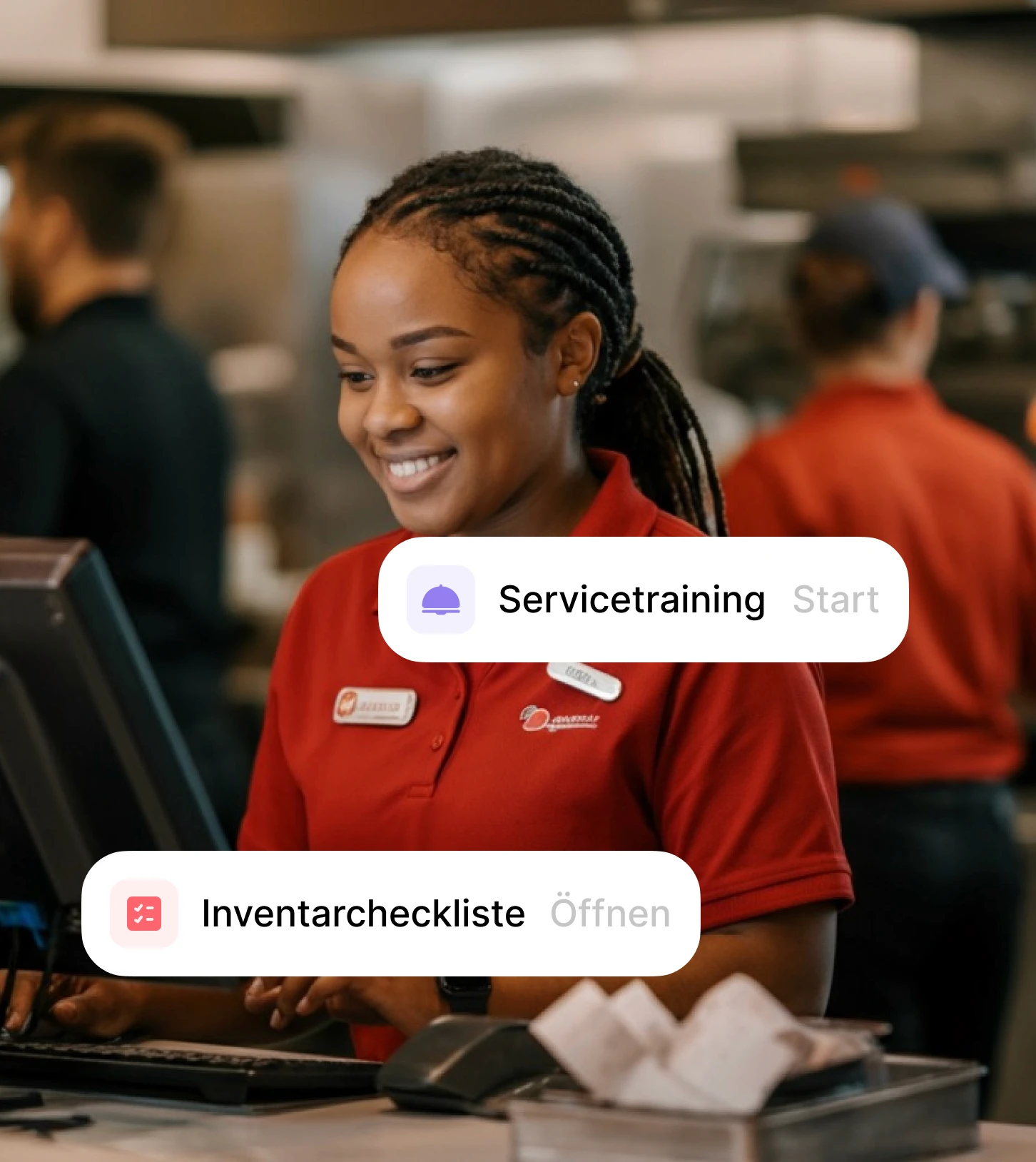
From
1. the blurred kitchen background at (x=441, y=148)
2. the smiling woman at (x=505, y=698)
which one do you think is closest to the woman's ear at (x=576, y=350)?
the smiling woman at (x=505, y=698)

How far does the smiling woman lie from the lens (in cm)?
134

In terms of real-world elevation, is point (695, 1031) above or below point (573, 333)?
below

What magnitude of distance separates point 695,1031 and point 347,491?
2898mm

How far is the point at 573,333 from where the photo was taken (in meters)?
1.46

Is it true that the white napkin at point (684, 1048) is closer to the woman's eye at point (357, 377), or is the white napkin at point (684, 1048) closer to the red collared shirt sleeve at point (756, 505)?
the woman's eye at point (357, 377)

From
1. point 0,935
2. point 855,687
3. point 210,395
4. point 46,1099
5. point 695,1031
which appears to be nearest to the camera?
point 695,1031

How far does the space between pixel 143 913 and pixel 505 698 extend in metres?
0.26

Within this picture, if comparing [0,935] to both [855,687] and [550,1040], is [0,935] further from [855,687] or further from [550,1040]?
[855,687]

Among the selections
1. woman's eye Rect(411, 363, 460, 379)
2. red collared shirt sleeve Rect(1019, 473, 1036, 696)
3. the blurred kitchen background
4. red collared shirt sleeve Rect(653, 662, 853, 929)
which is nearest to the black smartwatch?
red collared shirt sleeve Rect(653, 662, 853, 929)

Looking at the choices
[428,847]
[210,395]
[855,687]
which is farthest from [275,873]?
[210,395]

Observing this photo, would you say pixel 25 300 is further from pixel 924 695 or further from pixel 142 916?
pixel 142 916

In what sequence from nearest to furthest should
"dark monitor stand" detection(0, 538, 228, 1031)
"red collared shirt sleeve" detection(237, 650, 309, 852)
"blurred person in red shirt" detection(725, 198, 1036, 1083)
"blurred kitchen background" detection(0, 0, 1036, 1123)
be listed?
"dark monitor stand" detection(0, 538, 228, 1031)
"red collared shirt sleeve" detection(237, 650, 309, 852)
"blurred person in red shirt" detection(725, 198, 1036, 1083)
"blurred kitchen background" detection(0, 0, 1036, 1123)

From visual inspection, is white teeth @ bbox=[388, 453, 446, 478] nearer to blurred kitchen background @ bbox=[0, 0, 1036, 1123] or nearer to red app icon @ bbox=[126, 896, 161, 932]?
red app icon @ bbox=[126, 896, 161, 932]

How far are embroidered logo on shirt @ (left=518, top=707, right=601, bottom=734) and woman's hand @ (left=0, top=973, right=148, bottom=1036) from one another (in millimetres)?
287
